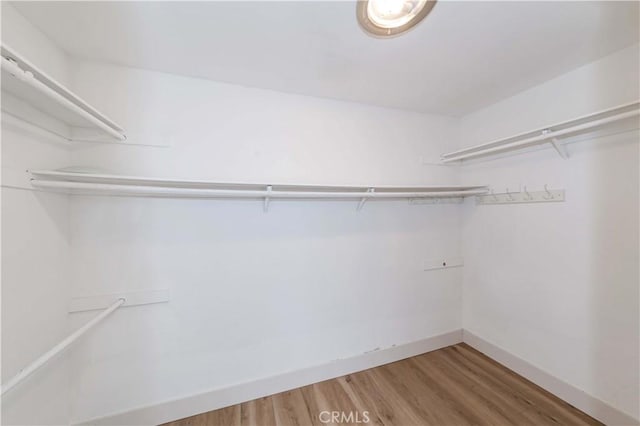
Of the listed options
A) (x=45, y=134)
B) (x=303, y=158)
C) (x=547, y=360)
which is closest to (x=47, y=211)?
(x=45, y=134)

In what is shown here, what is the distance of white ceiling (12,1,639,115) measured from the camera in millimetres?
1038

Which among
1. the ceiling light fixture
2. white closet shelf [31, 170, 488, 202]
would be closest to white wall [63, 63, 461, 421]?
white closet shelf [31, 170, 488, 202]

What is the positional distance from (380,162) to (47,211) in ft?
6.71

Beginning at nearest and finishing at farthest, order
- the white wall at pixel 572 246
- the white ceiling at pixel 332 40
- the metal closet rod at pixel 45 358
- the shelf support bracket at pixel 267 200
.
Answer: the metal closet rod at pixel 45 358, the white ceiling at pixel 332 40, the white wall at pixel 572 246, the shelf support bracket at pixel 267 200

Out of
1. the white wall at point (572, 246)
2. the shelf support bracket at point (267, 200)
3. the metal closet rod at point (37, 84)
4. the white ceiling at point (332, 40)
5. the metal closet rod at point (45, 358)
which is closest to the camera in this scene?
the metal closet rod at point (37, 84)

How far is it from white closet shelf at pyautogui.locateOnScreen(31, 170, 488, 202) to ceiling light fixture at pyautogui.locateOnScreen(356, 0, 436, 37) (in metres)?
0.84

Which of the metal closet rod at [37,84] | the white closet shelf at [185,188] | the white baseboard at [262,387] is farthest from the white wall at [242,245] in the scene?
the metal closet rod at [37,84]

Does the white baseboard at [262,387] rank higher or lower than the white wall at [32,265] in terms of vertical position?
lower

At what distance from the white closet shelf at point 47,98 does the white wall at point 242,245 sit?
12cm

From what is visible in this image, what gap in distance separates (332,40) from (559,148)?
61.0 inches

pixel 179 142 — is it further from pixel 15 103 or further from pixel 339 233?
pixel 339 233

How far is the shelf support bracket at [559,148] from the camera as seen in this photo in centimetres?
146

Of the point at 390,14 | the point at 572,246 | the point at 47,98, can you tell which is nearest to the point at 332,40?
the point at 390,14

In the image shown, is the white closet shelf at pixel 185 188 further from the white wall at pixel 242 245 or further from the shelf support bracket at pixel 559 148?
the shelf support bracket at pixel 559 148
